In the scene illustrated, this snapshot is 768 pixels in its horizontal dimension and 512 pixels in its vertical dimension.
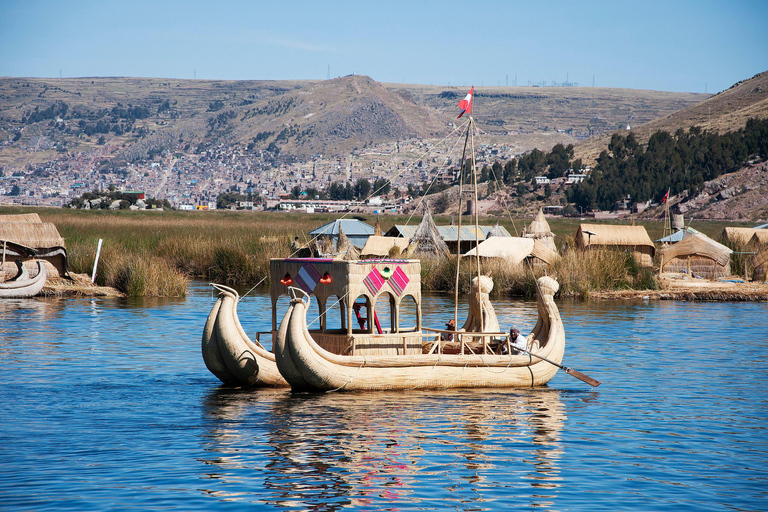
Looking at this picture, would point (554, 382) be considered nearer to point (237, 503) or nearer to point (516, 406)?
point (516, 406)

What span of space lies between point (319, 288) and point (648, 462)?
733 centimetres

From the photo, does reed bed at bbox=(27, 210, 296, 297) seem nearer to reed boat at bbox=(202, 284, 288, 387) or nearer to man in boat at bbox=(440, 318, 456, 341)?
reed boat at bbox=(202, 284, 288, 387)

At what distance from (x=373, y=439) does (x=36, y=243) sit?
82.8 ft

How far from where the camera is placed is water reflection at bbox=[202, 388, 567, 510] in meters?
11.7

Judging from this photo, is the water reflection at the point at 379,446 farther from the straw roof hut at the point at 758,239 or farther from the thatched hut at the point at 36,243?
the straw roof hut at the point at 758,239

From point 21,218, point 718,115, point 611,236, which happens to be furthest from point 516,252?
point 718,115

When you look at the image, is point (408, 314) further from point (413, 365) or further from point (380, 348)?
point (413, 365)

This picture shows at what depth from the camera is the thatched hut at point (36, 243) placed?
113ft

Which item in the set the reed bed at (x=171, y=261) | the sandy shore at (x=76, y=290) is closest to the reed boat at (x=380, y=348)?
the reed bed at (x=171, y=261)

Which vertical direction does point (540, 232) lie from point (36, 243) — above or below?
above

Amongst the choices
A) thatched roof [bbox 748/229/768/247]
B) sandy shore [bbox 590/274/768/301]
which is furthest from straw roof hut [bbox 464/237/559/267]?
thatched roof [bbox 748/229/768/247]

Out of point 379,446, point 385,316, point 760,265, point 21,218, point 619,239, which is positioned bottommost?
point 379,446

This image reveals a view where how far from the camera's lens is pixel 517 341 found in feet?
61.0

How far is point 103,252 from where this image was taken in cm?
3816
